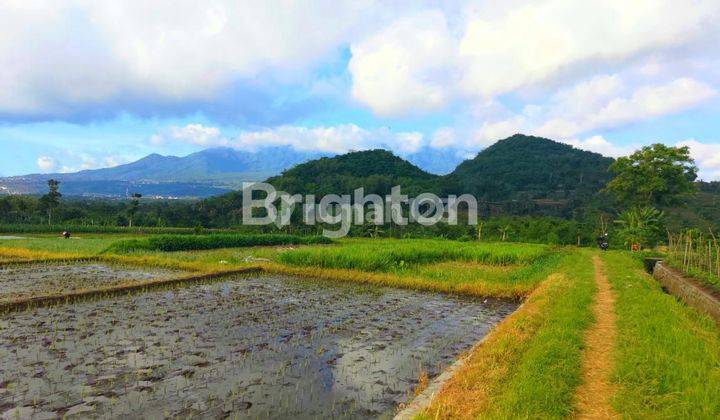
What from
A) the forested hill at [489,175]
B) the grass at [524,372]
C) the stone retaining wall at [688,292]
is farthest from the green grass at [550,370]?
the forested hill at [489,175]

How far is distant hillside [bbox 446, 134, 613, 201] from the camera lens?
76.6 metres

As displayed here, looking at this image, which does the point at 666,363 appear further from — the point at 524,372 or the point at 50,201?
the point at 50,201

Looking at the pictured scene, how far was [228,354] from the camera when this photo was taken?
6875mm

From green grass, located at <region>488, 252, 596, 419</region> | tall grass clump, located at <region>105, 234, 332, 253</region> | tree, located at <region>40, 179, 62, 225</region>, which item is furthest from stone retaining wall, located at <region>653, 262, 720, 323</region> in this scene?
tree, located at <region>40, 179, 62, 225</region>

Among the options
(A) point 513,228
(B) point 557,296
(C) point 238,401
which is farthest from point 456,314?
(A) point 513,228

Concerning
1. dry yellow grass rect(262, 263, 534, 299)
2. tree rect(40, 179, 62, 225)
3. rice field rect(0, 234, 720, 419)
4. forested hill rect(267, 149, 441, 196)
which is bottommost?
dry yellow grass rect(262, 263, 534, 299)

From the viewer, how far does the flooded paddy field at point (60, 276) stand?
39.5ft

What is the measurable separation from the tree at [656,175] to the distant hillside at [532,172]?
35005 mm

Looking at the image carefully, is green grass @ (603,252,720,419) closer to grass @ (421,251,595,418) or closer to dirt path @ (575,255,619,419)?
dirt path @ (575,255,619,419)

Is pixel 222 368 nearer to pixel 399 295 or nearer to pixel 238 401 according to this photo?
pixel 238 401

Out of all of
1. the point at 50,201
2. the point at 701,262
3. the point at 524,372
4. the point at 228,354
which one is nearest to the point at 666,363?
the point at 524,372

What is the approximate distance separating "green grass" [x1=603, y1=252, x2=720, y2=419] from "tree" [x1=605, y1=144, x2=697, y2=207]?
31.4 meters

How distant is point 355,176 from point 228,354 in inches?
3039

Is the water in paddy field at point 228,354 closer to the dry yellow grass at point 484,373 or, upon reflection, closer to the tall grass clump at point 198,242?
the dry yellow grass at point 484,373
